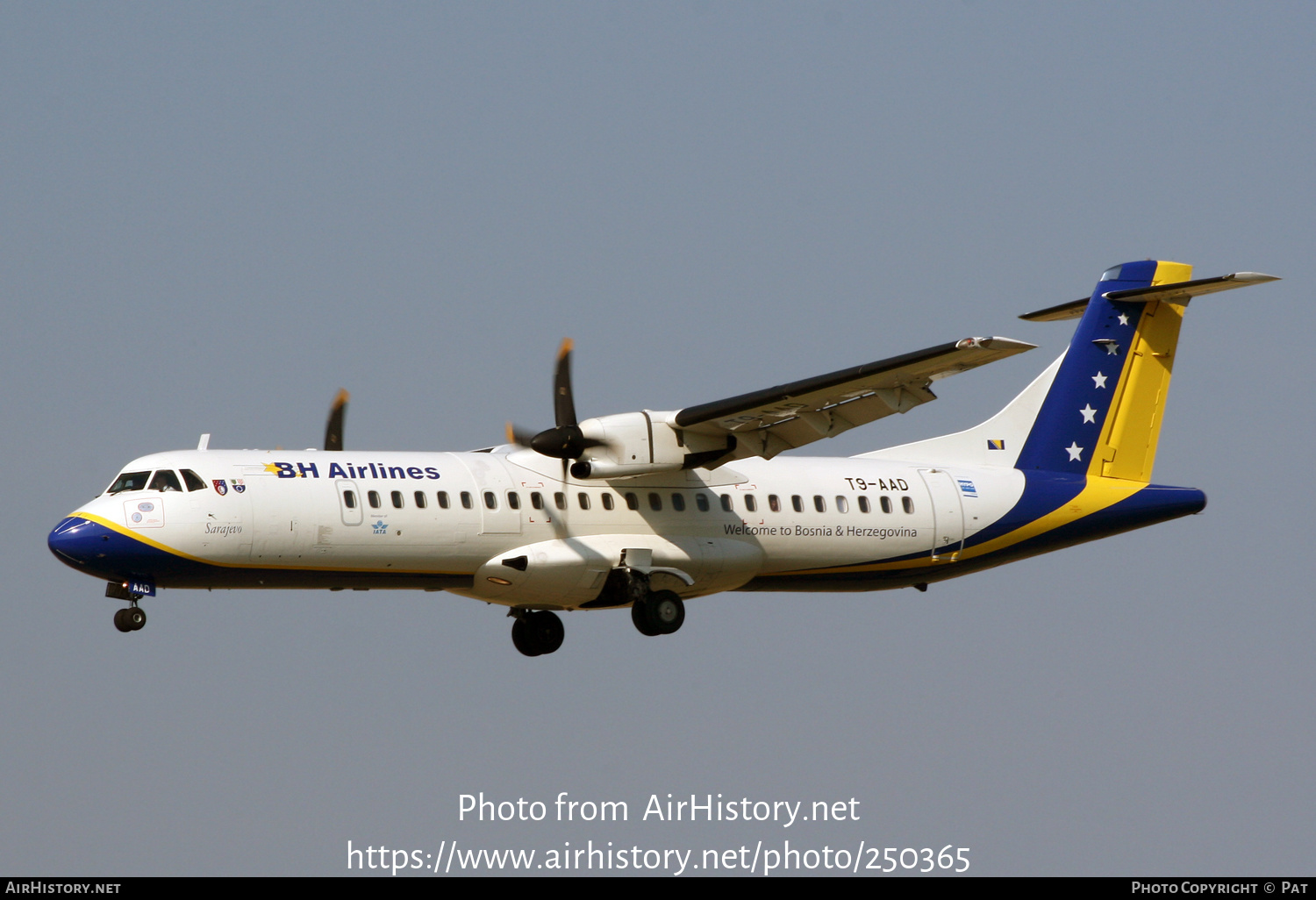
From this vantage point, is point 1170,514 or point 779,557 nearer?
point 779,557

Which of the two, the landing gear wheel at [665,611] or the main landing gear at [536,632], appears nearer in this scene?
the landing gear wheel at [665,611]

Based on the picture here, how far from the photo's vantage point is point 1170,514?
25.4m

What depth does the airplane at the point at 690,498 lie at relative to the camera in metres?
20.5

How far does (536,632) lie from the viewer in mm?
24250

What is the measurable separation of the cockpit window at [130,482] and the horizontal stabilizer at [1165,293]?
45.6 ft

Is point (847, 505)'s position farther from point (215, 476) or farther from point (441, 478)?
point (215, 476)

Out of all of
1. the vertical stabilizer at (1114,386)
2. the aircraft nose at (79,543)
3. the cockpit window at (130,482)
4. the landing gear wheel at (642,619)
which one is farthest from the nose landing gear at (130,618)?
the vertical stabilizer at (1114,386)

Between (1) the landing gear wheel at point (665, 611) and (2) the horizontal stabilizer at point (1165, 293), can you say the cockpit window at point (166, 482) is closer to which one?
(1) the landing gear wheel at point (665, 611)

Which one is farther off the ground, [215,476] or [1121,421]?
[1121,421]

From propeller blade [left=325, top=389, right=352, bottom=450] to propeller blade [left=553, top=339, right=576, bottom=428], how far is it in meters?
3.39

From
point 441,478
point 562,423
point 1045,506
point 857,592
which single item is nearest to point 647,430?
point 562,423

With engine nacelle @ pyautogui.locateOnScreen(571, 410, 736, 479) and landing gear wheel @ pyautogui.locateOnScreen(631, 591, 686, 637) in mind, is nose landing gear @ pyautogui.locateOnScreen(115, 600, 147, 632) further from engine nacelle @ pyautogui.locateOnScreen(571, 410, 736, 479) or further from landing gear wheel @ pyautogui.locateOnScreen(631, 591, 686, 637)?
landing gear wheel @ pyautogui.locateOnScreen(631, 591, 686, 637)

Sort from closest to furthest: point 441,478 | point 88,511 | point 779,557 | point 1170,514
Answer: point 88,511 < point 441,478 < point 779,557 < point 1170,514

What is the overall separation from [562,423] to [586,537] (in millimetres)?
1584
